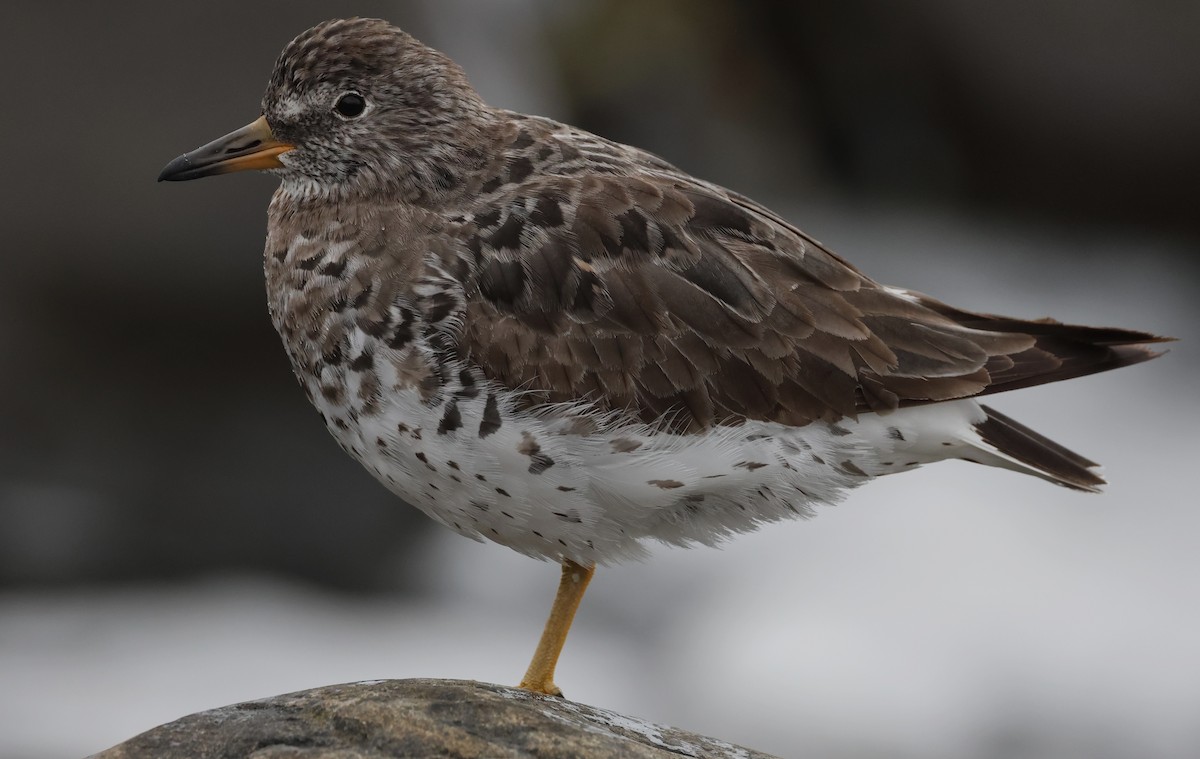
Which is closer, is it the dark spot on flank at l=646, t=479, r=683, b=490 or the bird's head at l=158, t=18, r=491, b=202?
the dark spot on flank at l=646, t=479, r=683, b=490

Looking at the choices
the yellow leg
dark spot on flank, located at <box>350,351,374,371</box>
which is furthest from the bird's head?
the yellow leg

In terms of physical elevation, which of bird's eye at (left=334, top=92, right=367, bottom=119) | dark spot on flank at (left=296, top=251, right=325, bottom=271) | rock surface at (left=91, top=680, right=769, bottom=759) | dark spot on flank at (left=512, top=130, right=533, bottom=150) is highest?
dark spot on flank at (left=512, top=130, right=533, bottom=150)

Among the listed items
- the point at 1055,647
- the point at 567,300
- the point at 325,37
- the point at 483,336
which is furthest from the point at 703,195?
the point at 1055,647

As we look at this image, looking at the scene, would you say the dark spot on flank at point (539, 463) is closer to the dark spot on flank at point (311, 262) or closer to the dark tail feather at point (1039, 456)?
the dark spot on flank at point (311, 262)

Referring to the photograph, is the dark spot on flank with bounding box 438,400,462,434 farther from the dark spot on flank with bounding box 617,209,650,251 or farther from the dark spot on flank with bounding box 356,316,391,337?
the dark spot on flank with bounding box 617,209,650,251

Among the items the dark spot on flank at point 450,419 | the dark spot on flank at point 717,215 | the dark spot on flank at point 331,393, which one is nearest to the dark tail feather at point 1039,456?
→ the dark spot on flank at point 717,215

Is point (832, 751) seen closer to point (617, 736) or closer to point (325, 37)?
point (617, 736)

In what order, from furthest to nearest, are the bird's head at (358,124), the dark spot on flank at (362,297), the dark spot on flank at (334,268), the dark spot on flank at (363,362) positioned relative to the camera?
the bird's head at (358,124)
the dark spot on flank at (334,268)
the dark spot on flank at (362,297)
the dark spot on flank at (363,362)
